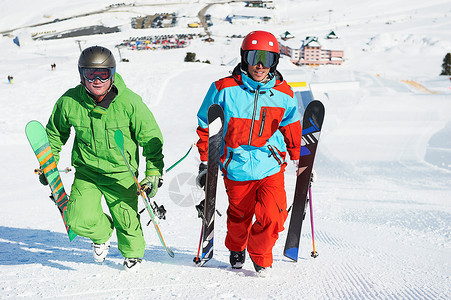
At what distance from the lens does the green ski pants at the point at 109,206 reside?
3.67m

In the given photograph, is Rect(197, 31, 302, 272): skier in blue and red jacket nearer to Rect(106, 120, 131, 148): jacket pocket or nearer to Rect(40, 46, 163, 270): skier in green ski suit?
Rect(40, 46, 163, 270): skier in green ski suit

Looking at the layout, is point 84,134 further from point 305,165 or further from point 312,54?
point 312,54

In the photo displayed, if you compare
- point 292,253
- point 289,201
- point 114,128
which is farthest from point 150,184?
point 289,201

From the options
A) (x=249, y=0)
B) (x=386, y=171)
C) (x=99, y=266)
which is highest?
(x=249, y=0)

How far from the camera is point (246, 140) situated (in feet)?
11.8

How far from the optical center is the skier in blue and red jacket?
141 inches

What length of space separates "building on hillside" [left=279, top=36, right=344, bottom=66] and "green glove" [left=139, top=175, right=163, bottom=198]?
Result: 6017 cm

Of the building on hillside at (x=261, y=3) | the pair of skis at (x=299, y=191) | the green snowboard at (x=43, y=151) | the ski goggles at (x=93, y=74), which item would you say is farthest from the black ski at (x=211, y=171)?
the building on hillside at (x=261, y=3)

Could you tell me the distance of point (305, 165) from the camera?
155 inches

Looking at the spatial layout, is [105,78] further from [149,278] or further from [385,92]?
[385,92]

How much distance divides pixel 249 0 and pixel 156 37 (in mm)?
44757

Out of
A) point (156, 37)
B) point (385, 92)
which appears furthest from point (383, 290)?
point (156, 37)

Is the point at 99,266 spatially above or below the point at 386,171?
above

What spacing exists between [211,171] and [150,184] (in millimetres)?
531
